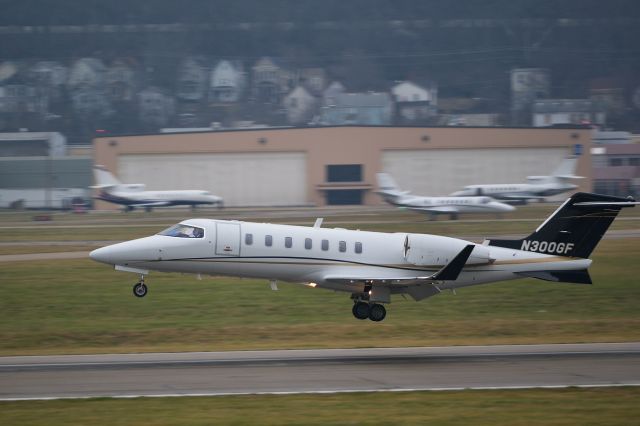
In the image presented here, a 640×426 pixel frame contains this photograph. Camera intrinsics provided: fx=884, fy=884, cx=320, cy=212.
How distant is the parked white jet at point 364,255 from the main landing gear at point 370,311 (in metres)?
0.03

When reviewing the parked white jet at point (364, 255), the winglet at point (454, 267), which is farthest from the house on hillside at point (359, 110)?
the winglet at point (454, 267)

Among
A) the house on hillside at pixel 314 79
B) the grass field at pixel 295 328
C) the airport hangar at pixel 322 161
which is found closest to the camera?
the grass field at pixel 295 328

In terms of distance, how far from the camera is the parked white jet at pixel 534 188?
288ft

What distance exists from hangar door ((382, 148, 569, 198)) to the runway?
73006 millimetres

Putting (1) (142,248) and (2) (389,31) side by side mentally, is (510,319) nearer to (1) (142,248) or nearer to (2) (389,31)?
(1) (142,248)

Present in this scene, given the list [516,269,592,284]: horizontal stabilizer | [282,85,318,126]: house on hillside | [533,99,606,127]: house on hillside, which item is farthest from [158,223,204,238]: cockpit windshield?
[282,85,318,126]: house on hillside

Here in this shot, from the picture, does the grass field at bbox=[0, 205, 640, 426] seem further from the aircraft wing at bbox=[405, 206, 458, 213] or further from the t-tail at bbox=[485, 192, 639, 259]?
the aircraft wing at bbox=[405, 206, 458, 213]

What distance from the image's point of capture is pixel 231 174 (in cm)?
9888

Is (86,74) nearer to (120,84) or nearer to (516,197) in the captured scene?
(120,84)

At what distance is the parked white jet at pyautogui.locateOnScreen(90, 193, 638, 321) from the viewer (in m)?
28.3

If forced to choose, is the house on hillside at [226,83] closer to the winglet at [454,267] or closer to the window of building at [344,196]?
the window of building at [344,196]

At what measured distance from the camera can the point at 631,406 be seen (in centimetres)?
1917

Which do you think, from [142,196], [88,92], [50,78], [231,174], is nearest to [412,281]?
[142,196]

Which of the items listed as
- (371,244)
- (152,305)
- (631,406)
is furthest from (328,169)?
(631,406)
